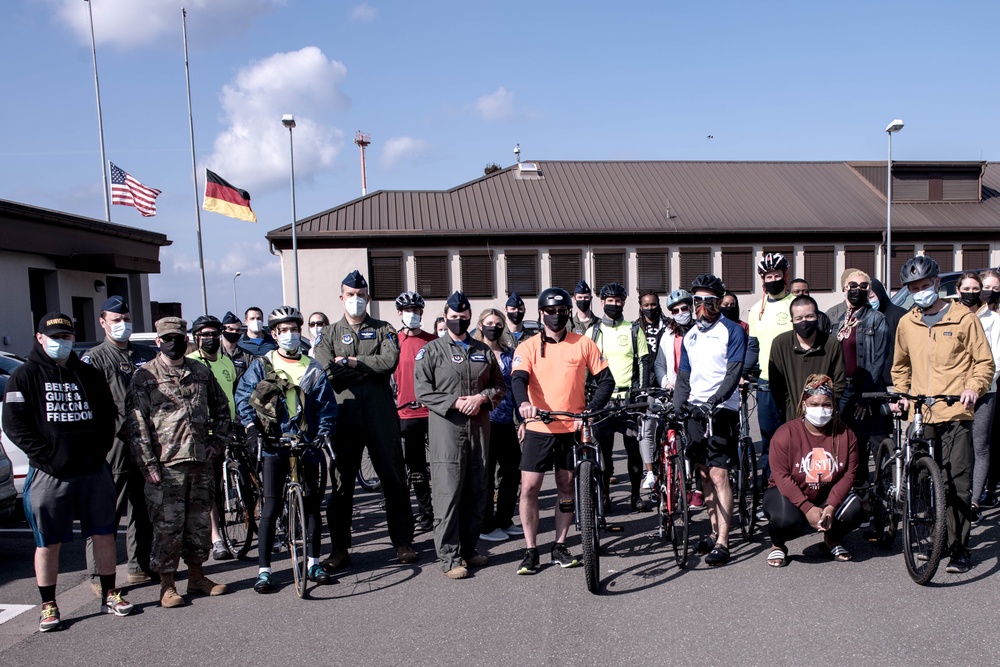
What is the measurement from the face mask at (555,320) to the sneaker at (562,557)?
1.66m

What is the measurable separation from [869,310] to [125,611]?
20.9ft

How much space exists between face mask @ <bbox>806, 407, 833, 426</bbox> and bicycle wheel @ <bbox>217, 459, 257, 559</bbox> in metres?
4.69

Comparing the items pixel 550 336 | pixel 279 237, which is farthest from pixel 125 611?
pixel 279 237

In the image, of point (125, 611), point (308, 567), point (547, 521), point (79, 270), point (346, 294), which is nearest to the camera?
point (125, 611)

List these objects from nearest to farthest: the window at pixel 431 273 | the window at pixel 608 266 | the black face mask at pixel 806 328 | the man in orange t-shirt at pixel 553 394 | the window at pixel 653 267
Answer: the man in orange t-shirt at pixel 553 394 < the black face mask at pixel 806 328 < the window at pixel 431 273 < the window at pixel 608 266 < the window at pixel 653 267

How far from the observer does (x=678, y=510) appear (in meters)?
5.60

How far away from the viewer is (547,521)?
725 centimetres

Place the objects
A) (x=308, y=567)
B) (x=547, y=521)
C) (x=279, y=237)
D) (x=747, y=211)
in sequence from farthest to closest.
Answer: (x=747, y=211) → (x=279, y=237) → (x=547, y=521) → (x=308, y=567)

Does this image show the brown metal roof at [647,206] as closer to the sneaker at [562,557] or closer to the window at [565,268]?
the window at [565,268]

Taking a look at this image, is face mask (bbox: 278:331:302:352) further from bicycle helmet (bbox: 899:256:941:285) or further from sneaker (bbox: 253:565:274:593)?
bicycle helmet (bbox: 899:256:941:285)

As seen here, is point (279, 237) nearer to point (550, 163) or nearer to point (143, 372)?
point (550, 163)

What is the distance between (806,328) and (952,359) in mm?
1024

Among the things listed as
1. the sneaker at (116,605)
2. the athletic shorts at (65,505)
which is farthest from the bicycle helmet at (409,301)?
the sneaker at (116,605)

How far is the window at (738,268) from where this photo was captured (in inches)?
1206
